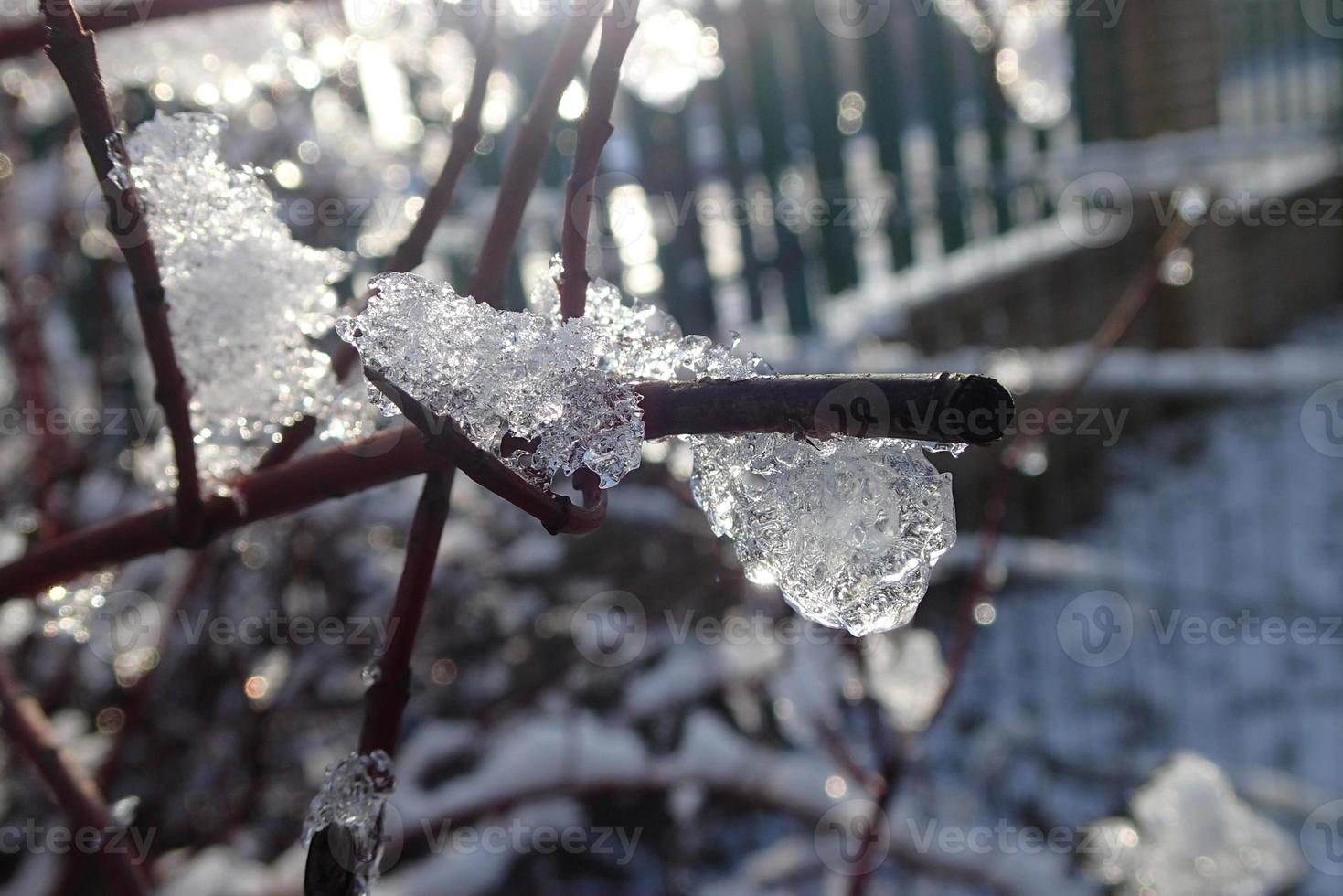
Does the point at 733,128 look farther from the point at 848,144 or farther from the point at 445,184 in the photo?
the point at 445,184

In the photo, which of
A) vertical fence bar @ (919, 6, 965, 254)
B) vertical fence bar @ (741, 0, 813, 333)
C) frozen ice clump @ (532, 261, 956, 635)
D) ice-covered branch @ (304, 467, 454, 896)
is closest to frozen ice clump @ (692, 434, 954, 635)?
frozen ice clump @ (532, 261, 956, 635)

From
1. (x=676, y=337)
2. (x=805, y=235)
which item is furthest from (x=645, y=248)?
(x=676, y=337)

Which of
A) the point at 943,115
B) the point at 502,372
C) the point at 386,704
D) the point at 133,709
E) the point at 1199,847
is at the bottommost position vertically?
the point at 1199,847

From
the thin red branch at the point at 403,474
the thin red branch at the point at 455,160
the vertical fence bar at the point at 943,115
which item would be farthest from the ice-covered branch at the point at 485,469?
the vertical fence bar at the point at 943,115

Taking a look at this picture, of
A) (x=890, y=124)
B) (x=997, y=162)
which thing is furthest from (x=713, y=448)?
(x=997, y=162)

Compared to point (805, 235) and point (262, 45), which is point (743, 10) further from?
point (262, 45)

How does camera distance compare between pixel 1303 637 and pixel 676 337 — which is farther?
pixel 1303 637

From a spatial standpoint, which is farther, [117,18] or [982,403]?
[117,18]

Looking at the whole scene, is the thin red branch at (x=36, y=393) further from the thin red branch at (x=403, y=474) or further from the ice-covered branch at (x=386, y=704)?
the ice-covered branch at (x=386, y=704)
